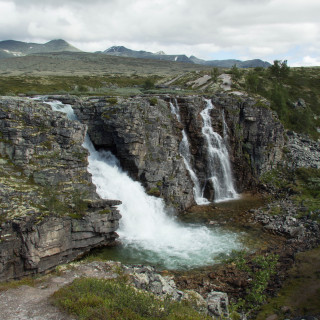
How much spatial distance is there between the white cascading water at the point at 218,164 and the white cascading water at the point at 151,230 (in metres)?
11.7

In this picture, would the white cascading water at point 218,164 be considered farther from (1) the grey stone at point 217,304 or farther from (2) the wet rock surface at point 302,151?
(1) the grey stone at point 217,304

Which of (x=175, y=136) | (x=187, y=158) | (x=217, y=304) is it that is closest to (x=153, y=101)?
(x=175, y=136)

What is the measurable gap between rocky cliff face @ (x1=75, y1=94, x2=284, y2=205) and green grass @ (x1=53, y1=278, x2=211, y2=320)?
21.1m

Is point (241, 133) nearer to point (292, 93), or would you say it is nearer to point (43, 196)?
point (43, 196)

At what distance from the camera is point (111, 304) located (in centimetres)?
1404

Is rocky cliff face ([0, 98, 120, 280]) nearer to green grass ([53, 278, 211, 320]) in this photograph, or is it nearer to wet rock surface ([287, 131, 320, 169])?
green grass ([53, 278, 211, 320])

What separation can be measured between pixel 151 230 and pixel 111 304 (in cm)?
1841

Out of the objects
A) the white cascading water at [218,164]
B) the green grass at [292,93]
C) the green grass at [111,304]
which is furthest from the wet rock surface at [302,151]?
the green grass at [111,304]

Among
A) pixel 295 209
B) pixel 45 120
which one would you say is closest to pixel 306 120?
pixel 295 209

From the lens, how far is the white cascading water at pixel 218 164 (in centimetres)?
4459

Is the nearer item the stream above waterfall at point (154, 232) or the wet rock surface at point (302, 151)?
the stream above waterfall at point (154, 232)

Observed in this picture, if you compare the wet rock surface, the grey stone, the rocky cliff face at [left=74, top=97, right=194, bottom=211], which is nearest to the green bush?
the rocky cliff face at [left=74, top=97, right=194, bottom=211]

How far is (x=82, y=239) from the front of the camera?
2648 cm

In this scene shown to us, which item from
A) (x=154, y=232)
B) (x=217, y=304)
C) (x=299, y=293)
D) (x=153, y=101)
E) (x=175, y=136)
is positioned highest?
(x=153, y=101)
